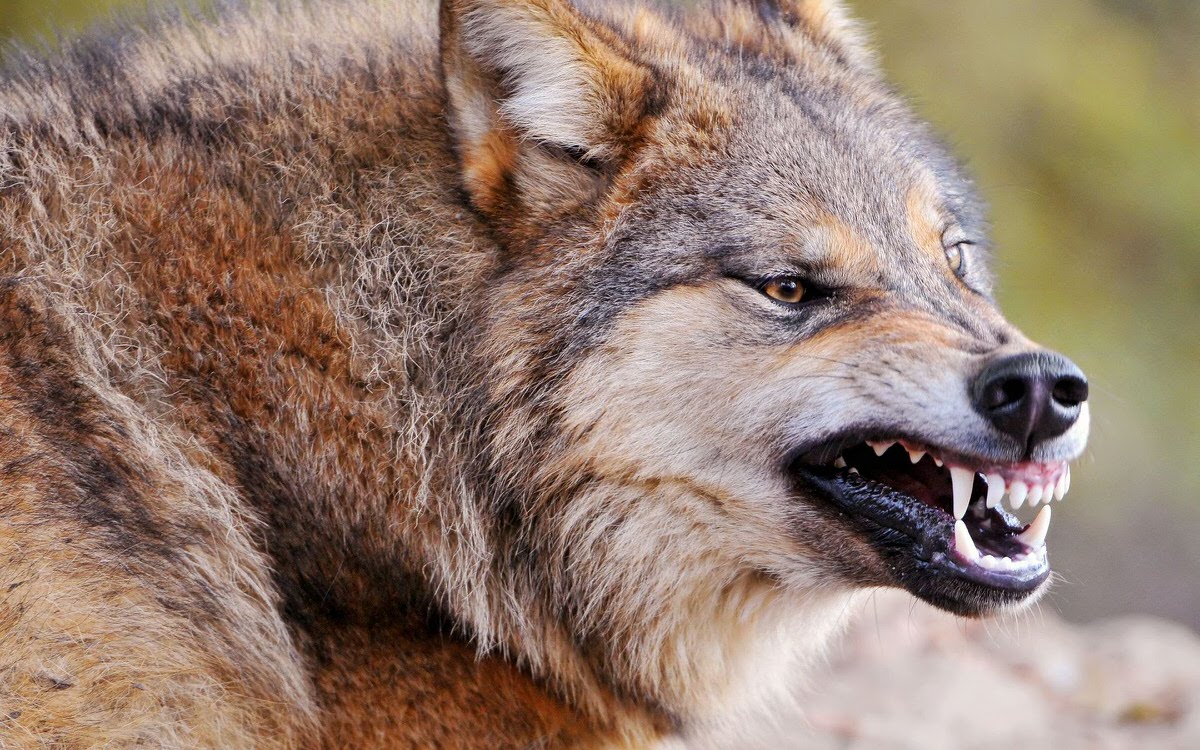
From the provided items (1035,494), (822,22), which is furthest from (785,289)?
(822,22)

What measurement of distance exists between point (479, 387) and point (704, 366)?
670 mm

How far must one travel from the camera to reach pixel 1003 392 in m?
3.24

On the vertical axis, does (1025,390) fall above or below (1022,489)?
above

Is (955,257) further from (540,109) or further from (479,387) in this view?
(479,387)

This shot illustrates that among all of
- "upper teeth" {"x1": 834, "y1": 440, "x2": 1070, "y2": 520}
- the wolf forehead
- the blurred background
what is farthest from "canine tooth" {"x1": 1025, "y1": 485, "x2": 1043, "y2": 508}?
the blurred background

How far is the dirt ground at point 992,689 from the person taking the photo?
197 inches

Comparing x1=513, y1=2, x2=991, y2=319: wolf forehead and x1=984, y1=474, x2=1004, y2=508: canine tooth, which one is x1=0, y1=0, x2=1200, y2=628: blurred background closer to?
x1=513, y1=2, x2=991, y2=319: wolf forehead

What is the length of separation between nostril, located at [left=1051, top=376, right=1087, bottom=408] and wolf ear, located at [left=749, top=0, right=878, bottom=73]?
5.73ft

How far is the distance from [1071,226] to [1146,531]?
289 cm

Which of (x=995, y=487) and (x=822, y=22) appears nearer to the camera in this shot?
(x=995, y=487)

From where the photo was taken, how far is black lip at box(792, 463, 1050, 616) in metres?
3.38

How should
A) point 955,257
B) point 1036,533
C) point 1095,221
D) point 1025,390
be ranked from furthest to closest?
point 1095,221 < point 955,257 < point 1036,533 < point 1025,390

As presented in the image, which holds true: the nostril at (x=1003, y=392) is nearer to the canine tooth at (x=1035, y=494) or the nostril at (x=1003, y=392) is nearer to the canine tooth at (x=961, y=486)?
the canine tooth at (x=961, y=486)

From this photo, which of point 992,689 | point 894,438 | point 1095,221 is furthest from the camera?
point 1095,221
